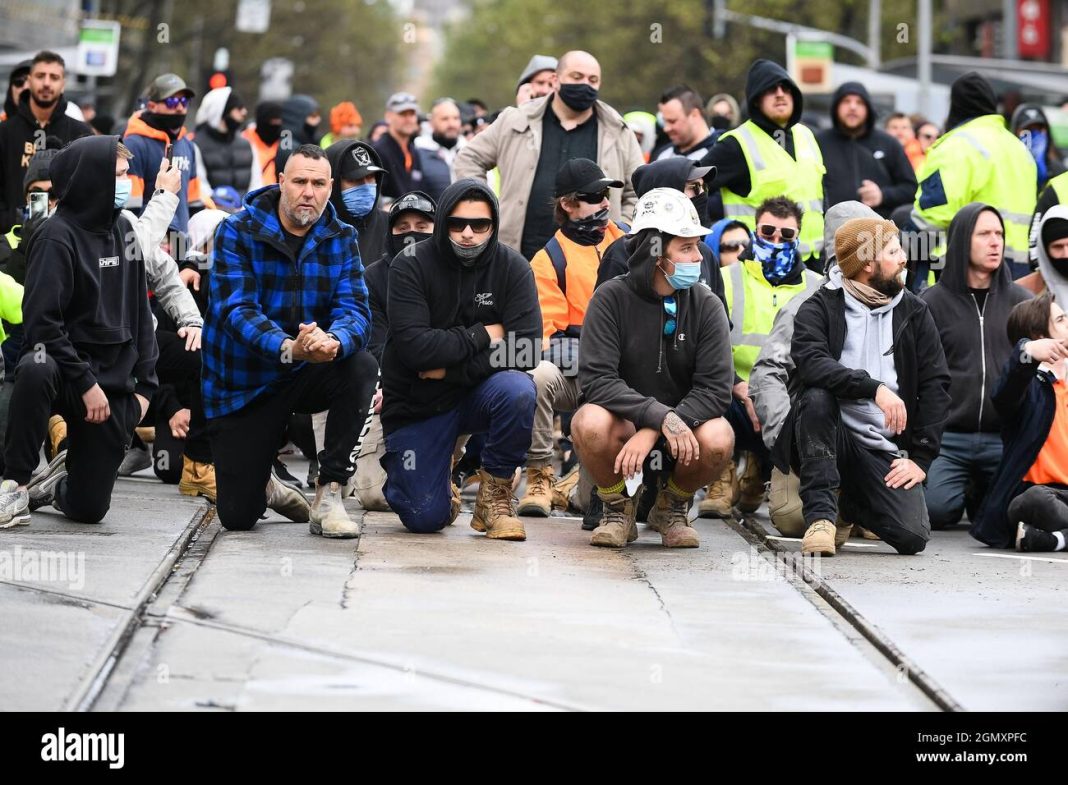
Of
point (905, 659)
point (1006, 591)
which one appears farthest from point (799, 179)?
point (905, 659)

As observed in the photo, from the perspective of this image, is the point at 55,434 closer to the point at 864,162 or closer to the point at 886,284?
the point at 886,284

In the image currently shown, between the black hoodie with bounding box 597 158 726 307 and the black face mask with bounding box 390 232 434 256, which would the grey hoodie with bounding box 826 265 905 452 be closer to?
the black hoodie with bounding box 597 158 726 307

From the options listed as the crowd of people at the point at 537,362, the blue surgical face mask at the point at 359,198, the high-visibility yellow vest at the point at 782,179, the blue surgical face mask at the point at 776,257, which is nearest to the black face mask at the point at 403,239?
the crowd of people at the point at 537,362

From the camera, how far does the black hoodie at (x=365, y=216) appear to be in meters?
10.9

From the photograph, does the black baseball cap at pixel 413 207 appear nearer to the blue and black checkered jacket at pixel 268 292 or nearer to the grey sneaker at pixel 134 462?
the blue and black checkered jacket at pixel 268 292

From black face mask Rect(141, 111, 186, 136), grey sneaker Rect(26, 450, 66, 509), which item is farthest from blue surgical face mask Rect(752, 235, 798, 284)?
black face mask Rect(141, 111, 186, 136)

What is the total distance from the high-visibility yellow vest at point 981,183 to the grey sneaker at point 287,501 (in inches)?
183

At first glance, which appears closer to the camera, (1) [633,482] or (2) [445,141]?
(1) [633,482]

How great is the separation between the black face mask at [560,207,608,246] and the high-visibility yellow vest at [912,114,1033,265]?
2660 mm

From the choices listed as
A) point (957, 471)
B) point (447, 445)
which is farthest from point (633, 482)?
point (957, 471)

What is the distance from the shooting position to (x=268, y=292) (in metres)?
9.10

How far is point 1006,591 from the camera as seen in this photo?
8.07 metres

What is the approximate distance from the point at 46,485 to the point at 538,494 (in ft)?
8.31

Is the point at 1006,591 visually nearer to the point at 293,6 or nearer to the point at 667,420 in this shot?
the point at 667,420
